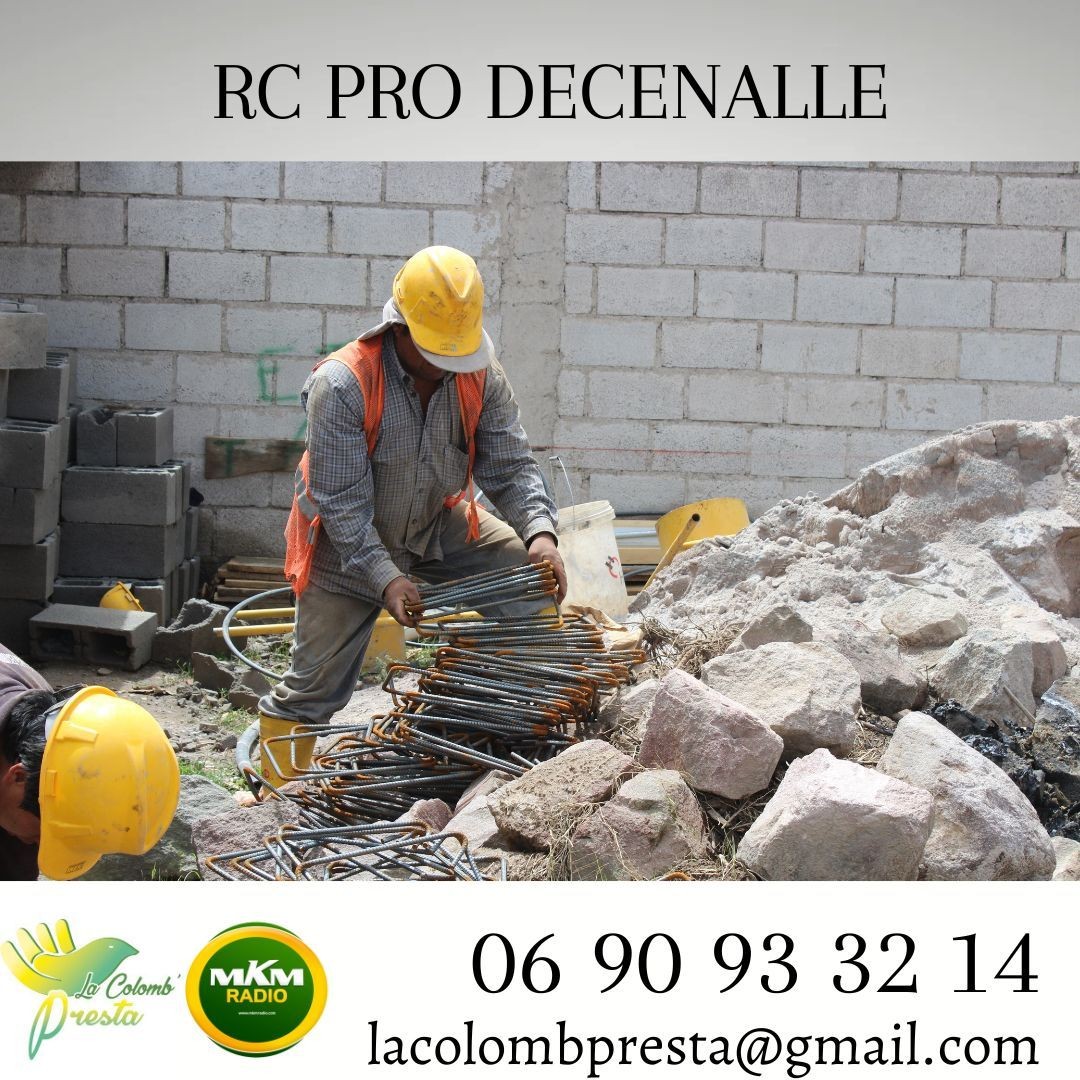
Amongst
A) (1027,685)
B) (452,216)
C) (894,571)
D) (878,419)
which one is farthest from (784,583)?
(452,216)

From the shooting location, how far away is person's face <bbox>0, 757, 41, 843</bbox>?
2553mm

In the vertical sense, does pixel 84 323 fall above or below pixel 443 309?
above

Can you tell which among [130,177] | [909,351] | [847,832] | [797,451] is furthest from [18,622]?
[909,351]

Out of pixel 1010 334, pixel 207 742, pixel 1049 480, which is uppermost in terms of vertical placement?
pixel 1010 334

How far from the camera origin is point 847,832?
308 cm

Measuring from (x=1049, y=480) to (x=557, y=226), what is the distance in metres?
3.36

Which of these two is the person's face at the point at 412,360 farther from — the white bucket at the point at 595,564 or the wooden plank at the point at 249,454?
the wooden plank at the point at 249,454

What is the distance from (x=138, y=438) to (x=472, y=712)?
3767 mm

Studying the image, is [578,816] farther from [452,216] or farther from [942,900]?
[452,216]

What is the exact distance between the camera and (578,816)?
331cm

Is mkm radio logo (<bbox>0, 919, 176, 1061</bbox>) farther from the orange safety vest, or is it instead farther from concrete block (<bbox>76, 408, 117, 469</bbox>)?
concrete block (<bbox>76, 408, 117, 469</bbox>)

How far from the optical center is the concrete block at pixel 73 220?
7445 mm

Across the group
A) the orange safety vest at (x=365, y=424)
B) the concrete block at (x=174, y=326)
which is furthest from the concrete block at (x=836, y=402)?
the orange safety vest at (x=365, y=424)

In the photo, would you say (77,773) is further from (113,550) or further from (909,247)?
(909,247)
